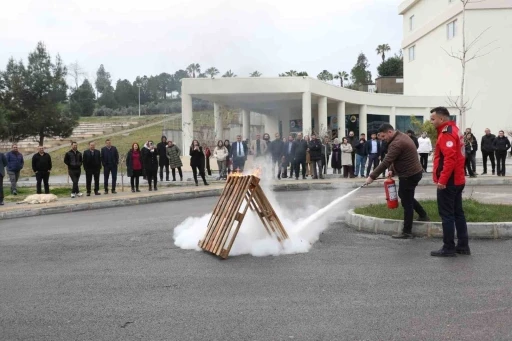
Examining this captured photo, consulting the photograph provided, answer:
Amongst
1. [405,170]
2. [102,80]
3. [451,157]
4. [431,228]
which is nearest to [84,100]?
[102,80]

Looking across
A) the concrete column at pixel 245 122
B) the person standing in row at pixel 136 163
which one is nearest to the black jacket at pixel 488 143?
the person standing in row at pixel 136 163

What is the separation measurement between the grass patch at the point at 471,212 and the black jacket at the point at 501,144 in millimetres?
9157

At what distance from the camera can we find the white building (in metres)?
29.4

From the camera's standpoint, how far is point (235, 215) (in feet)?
23.0

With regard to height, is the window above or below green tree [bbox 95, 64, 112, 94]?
below

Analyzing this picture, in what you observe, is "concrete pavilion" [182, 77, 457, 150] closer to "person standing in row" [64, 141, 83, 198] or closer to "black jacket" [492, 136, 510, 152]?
"black jacket" [492, 136, 510, 152]

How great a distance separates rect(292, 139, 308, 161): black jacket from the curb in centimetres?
1050

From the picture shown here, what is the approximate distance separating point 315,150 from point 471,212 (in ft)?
34.9

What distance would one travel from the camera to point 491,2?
35.2 meters

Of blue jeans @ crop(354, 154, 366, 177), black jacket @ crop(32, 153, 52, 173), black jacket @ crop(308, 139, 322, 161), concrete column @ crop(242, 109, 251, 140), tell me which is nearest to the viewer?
black jacket @ crop(32, 153, 52, 173)

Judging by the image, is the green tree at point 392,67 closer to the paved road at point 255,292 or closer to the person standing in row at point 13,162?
the person standing in row at point 13,162

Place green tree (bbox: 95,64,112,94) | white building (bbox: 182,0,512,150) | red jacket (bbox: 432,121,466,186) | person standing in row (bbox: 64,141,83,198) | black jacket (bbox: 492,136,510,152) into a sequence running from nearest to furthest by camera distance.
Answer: red jacket (bbox: 432,121,466,186) → person standing in row (bbox: 64,141,83,198) → black jacket (bbox: 492,136,510,152) → white building (bbox: 182,0,512,150) → green tree (bbox: 95,64,112,94)

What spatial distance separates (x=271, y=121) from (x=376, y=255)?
34.1 metres

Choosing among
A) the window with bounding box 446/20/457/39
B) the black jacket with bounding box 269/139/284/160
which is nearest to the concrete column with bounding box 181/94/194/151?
the black jacket with bounding box 269/139/284/160
